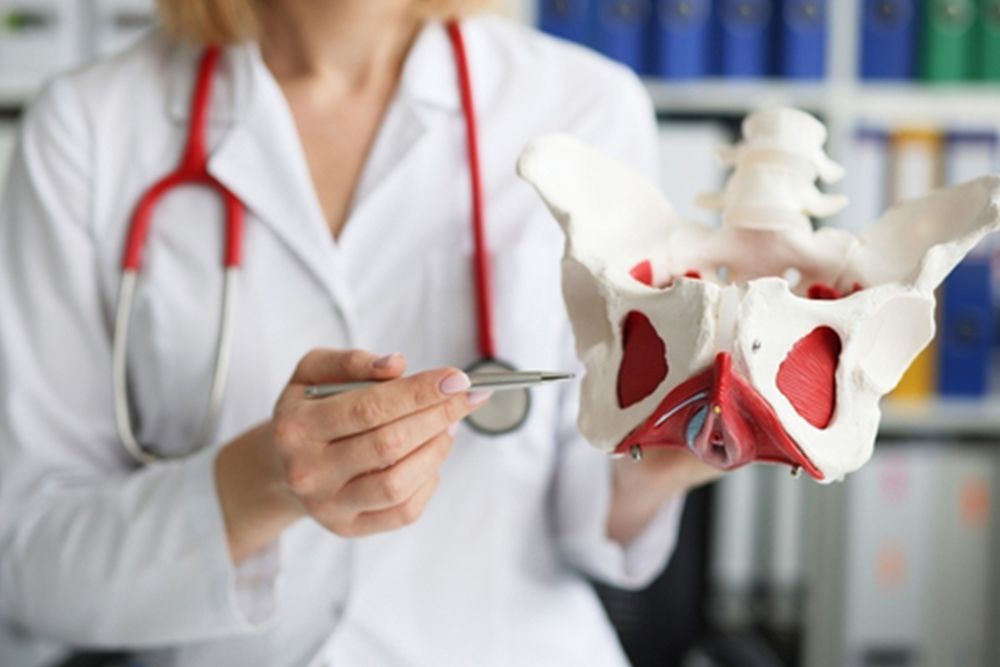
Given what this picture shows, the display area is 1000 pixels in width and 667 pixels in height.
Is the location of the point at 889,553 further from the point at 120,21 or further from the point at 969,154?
the point at 120,21

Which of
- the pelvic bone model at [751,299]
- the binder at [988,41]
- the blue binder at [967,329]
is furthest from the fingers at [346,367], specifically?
the binder at [988,41]

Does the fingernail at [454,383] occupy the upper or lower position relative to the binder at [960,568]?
upper

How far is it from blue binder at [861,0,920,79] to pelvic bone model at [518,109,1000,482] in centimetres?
108

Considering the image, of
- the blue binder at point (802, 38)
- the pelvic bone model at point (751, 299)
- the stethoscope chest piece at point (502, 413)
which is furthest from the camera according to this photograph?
the blue binder at point (802, 38)

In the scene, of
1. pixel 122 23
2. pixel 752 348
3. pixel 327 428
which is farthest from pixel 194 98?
pixel 122 23

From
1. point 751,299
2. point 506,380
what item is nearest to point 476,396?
point 506,380

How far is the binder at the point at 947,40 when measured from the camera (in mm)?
1470

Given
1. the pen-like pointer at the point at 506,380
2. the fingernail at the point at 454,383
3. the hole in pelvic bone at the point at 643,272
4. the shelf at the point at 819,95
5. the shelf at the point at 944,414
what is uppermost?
the shelf at the point at 819,95

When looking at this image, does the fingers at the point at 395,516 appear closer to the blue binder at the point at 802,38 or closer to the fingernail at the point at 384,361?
the fingernail at the point at 384,361

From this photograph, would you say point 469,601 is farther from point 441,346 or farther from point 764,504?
point 764,504

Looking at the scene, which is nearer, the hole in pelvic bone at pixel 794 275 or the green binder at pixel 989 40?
the hole in pelvic bone at pixel 794 275

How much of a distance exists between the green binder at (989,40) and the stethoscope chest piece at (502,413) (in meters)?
A: 1.19

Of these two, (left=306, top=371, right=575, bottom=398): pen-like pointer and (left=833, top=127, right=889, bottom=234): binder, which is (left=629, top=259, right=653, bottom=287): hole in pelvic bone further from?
(left=833, top=127, right=889, bottom=234): binder

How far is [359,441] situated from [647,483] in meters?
0.25
